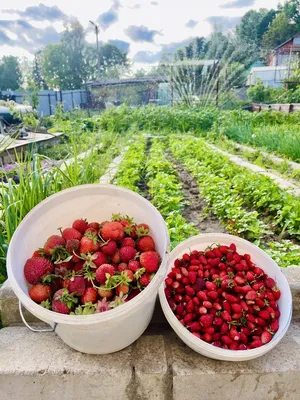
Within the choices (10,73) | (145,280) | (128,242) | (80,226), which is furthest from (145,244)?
(10,73)

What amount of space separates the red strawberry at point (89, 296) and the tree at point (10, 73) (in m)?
40.8

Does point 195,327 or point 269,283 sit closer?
point 195,327

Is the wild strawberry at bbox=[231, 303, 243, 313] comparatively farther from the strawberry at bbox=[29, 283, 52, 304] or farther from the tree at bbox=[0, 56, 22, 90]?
the tree at bbox=[0, 56, 22, 90]

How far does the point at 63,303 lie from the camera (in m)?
1.21

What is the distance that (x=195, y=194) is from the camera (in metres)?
3.84

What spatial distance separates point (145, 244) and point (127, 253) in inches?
3.8

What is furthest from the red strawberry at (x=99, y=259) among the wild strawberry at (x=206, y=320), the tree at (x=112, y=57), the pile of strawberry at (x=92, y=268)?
the tree at (x=112, y=57)

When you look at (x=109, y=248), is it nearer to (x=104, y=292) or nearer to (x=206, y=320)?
(x=104, y=292)

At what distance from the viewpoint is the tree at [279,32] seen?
46906 mm

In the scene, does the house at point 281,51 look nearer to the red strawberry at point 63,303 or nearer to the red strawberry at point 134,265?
the red strawberry at point 134,265

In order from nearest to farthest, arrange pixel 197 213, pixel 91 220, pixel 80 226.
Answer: pixel 80 226 → pixel 91 220 → pixel 197 213

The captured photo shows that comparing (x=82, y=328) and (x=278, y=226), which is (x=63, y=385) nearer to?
(x=82, y=328)

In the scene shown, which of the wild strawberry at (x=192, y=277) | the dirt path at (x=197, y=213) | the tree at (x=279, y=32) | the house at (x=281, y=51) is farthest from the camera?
the tree at (x=279, y=32)

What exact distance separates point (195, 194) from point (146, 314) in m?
2.56
